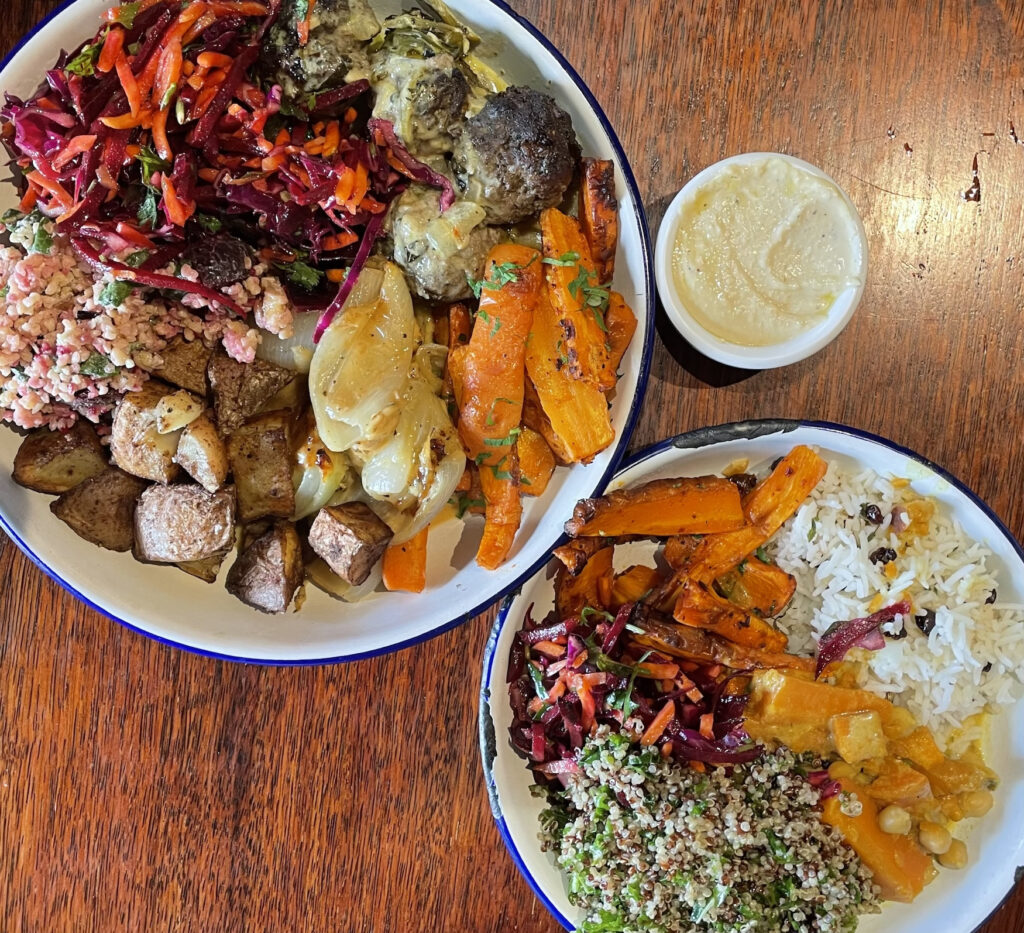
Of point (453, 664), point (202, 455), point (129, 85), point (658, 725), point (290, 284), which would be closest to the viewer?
point (129, 85)

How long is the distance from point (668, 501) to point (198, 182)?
1.30 metres

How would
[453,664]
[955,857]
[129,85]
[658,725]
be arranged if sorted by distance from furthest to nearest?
[453,664], [955,857], [658,725], [129,85]

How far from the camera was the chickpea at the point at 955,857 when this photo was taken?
→ 2.12 m

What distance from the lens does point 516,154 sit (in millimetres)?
1773

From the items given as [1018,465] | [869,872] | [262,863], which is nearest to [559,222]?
[1018,465]

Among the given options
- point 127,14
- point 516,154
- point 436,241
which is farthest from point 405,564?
point 127,14

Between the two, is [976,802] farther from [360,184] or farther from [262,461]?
[360,184]

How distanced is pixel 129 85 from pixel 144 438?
725 millimetres

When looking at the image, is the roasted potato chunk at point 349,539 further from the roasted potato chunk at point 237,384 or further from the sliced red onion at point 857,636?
the sliced red onion at point 857,636

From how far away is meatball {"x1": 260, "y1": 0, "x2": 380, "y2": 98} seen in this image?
1760mm

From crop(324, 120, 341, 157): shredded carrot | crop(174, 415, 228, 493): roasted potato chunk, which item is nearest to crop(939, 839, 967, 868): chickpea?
crop(174, 415, 228, 493): roasted potato chunk

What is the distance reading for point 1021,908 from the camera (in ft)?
7.41

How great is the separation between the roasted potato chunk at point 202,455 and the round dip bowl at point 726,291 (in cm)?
109

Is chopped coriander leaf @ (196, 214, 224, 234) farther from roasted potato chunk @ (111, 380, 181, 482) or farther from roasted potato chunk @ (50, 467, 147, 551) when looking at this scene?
roasted potato chunk @ (50, 467, 147, 551)
